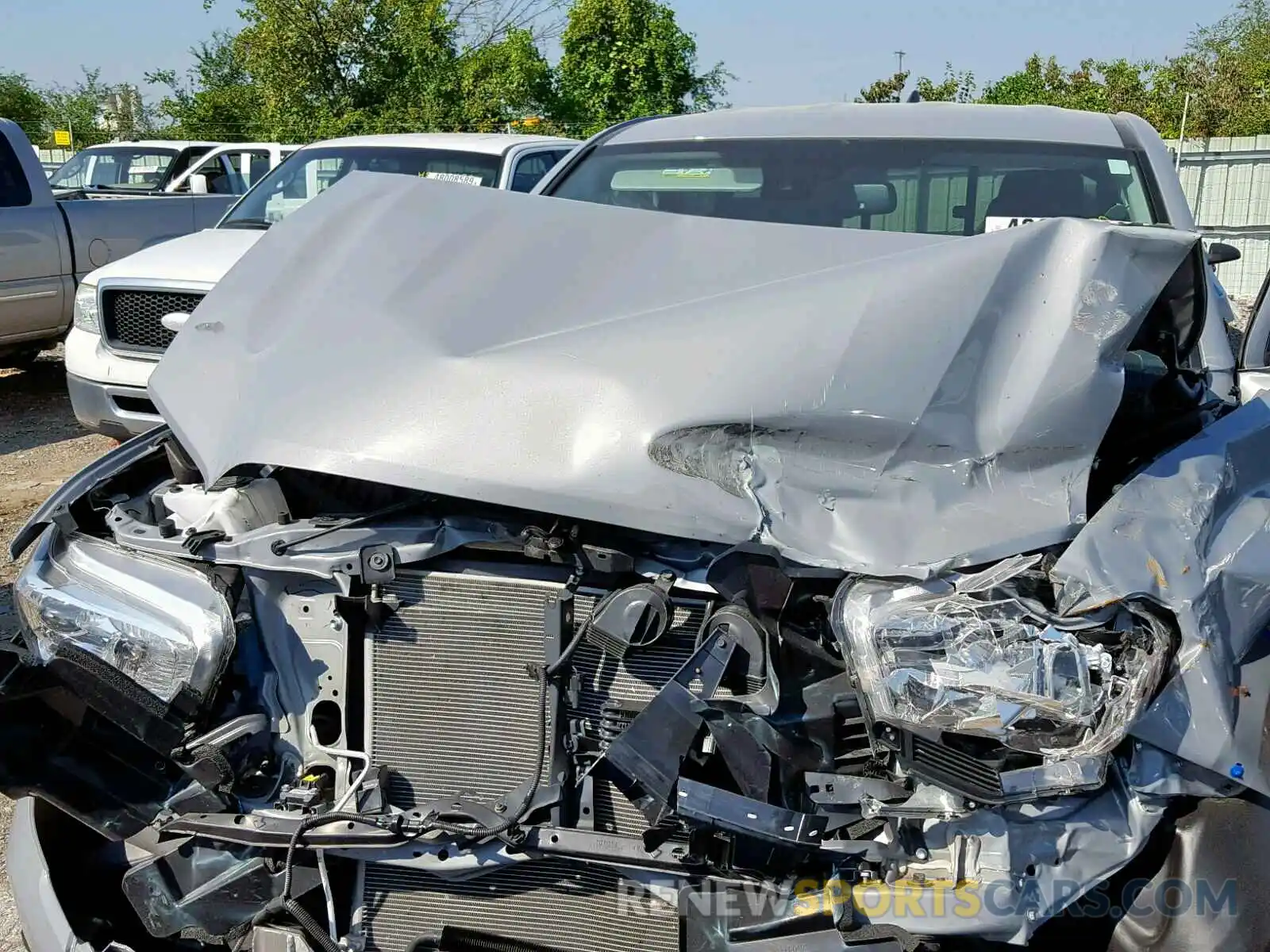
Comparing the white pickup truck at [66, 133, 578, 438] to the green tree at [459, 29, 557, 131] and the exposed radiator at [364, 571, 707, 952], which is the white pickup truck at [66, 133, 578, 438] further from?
the green tree at [459, 29, 557, 131]

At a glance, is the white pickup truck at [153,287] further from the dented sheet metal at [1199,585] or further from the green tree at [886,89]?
the green tree at [886,89]

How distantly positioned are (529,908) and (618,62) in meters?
19.5

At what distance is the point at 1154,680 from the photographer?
1.90m

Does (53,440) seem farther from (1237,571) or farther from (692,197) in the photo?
(1237,571)

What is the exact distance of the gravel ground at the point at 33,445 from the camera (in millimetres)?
5910

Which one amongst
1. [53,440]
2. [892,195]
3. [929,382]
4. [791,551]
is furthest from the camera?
[53,440]

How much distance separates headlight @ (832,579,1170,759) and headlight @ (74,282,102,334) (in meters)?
5.67

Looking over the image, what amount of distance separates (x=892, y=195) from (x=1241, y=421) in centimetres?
152

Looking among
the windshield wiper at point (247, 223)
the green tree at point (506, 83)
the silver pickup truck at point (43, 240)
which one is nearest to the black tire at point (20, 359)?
the silver pickup truck at point (43, 240)

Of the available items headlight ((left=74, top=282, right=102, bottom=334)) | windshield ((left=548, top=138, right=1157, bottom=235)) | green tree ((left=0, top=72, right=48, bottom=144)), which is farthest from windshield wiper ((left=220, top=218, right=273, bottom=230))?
green tree ((left=0, top=72, right=48, bottom=144))

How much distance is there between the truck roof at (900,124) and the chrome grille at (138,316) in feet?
10.4

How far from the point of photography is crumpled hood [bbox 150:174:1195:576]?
81.8 inches

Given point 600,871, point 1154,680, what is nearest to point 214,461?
point 600,871

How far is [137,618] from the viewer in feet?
7.34
